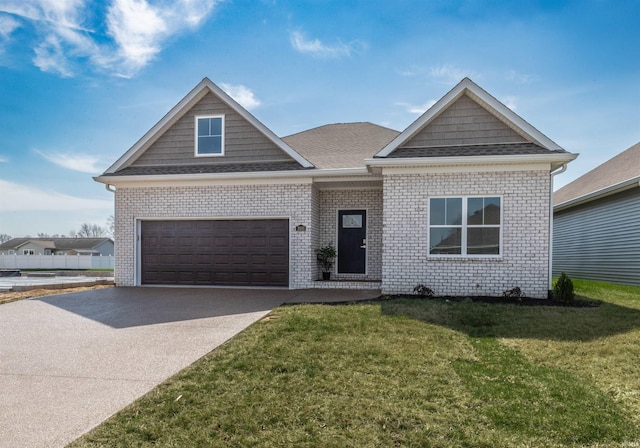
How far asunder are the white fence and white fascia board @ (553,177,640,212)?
3203 centimetres

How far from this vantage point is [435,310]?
24.7ft

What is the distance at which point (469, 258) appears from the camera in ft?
30.9

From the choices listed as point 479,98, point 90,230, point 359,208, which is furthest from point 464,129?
point 90,230

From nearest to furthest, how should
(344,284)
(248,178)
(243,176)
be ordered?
(344,284) → (243,176) → (248,178)

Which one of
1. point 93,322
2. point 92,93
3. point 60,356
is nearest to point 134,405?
point 60,356

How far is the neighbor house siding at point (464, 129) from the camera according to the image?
9.70 m

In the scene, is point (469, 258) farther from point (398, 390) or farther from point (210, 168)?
point (210, 168)

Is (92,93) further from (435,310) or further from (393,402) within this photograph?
(393,402)

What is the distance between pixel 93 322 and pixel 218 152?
21.3ft

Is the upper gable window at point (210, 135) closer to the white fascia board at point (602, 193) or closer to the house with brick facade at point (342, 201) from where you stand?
the house with brick facade at point (342, 201)

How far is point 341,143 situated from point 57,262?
98.9 ft

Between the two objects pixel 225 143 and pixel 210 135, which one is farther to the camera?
pixel 210 135

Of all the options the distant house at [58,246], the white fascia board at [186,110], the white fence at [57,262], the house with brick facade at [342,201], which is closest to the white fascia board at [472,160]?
the house with brick facade at [342,201]

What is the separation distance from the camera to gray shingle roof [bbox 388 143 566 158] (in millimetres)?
9203
